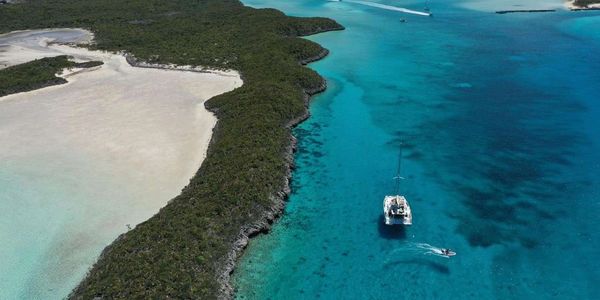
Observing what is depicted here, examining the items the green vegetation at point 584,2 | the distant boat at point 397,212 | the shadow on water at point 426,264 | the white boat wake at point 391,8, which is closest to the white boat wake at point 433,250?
the shadow on water at point 426,264

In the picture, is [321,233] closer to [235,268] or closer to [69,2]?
[235,268]

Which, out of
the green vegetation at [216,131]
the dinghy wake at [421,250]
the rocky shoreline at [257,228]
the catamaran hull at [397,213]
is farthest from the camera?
A: the catamaran hull at [397,213]

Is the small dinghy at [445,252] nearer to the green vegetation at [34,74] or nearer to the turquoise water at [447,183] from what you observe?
the turquoise water at [447,183]

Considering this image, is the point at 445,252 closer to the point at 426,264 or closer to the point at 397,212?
the point at 426,264

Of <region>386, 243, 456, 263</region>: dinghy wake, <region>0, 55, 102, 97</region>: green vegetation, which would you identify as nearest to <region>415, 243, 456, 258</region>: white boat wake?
<region>386, 243, 456, 263</region>: dinghy wake

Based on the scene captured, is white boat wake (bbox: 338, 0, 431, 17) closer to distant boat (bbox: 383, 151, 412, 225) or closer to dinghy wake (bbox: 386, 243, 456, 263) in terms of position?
distant boat (bbox: 383, 151, 412, 225)

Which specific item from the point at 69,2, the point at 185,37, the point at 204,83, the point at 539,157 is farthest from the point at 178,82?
the point at 69,2

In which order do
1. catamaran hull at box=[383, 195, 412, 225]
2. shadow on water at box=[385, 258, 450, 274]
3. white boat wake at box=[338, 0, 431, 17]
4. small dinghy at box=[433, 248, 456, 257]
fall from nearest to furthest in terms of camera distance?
shadow on water at box=[385, 258, 450, 274] → small dinghy at box=[433, 248, 456, 257] → catamaran hull at box=[383, 195, 412, 225] → white boat wake at box=[338, 0, 431, 17]
